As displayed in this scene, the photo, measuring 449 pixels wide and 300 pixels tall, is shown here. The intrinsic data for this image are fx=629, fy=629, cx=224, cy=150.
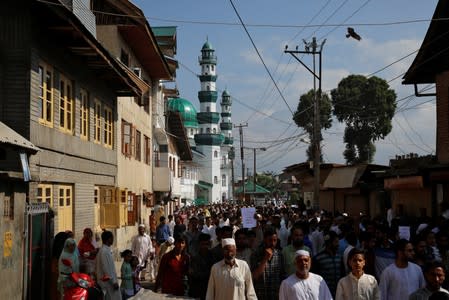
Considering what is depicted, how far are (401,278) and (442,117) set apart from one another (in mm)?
13308

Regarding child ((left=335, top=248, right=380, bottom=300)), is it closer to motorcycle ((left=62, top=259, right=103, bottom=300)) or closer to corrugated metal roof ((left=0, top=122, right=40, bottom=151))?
motorcycle ((left=62, top=259, right=103, bottom=300))

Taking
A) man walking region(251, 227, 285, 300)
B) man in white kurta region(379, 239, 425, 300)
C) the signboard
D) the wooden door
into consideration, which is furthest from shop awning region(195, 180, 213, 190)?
man in white kurta region(379, 239, 425, 300)

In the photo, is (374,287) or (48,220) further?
(48,220)

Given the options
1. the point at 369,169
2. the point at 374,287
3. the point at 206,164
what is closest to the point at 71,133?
the point at 374,287

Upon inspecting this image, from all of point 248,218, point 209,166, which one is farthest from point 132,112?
point 209,166

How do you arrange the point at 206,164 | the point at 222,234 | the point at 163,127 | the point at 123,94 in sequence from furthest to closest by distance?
the point at 206,164 → the point at 163,127 → the point at 123,94 → the point at 222,234

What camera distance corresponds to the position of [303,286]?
6.00 m

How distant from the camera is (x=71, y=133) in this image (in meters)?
15.1

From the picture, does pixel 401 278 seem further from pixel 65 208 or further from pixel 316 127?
pixel 316 127

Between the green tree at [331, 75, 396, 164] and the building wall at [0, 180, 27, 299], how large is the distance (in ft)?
140

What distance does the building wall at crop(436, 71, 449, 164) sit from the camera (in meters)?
18.9

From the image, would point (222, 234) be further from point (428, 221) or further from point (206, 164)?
point (206, 164)

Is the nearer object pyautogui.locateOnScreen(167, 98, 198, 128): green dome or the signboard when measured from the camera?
the signboard

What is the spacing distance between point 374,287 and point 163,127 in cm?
2759
